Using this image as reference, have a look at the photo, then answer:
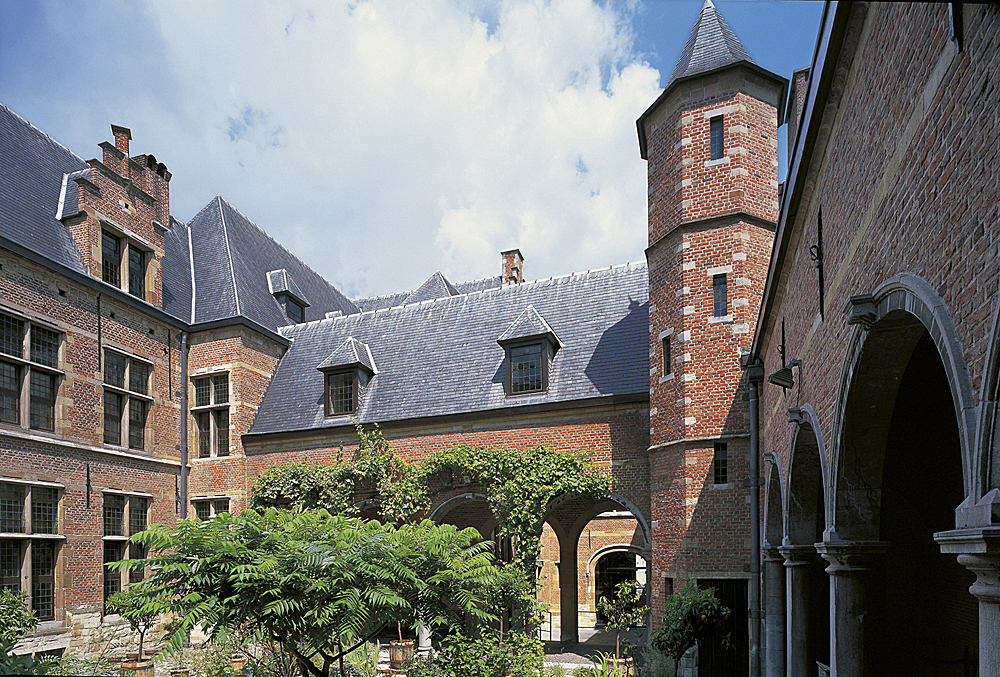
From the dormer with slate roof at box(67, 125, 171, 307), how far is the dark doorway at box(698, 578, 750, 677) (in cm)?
1380

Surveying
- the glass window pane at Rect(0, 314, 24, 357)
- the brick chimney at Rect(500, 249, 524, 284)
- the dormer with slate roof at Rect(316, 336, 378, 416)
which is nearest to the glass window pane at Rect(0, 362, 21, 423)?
the glass window pane at Rect(0, 314, 24, 357)

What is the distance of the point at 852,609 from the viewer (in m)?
5.34

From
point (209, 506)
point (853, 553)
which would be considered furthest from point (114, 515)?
point (853, 553)

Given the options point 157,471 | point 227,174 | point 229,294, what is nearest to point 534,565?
point 157,471

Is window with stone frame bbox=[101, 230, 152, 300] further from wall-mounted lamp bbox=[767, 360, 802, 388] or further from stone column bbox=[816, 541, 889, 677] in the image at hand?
stone column bbox=[816, 541, 889, 677]

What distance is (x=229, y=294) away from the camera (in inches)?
746

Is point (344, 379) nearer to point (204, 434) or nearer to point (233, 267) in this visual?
point (204, 434)

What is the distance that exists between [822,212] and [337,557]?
6.36m

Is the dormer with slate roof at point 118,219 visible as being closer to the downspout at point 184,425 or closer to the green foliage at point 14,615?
the downspout at point 184,425

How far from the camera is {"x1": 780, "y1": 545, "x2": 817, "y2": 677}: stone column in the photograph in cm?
814

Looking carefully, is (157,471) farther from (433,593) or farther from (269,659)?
(433,593)

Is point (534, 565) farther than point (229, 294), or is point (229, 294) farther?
point (229, 294)

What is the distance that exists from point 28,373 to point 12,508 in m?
2.48

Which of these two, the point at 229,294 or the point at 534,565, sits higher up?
the point at 229,294
